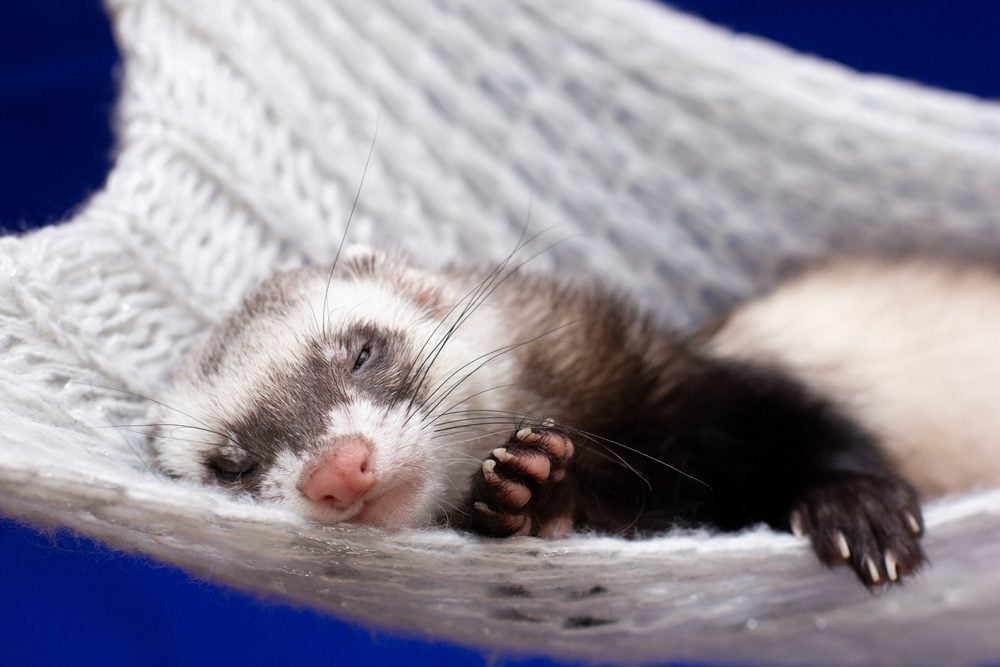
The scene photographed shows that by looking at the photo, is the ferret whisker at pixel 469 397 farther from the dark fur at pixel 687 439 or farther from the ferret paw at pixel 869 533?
the ferret paw at pixel 869 533

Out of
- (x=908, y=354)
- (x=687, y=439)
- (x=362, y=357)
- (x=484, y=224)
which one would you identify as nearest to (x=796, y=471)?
(x=687, y=439)

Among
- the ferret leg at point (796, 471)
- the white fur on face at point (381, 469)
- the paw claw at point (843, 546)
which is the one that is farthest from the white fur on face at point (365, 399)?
the paw claw at point (843, 546)

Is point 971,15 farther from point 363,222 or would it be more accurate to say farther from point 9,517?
point 9,517

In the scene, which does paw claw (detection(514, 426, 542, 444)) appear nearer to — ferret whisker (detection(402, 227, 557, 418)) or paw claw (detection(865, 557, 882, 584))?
ferret whisker (detection(402, 227, 557, 418))

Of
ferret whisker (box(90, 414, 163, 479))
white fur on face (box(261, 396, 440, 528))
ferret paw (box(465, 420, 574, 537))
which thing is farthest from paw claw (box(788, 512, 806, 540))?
ferret whisker (box(90, 414, 163, 479))

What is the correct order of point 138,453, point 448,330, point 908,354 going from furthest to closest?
point 908,354 < point 448,330 < point 138,453

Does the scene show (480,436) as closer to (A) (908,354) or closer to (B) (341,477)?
(B) (341,477)
